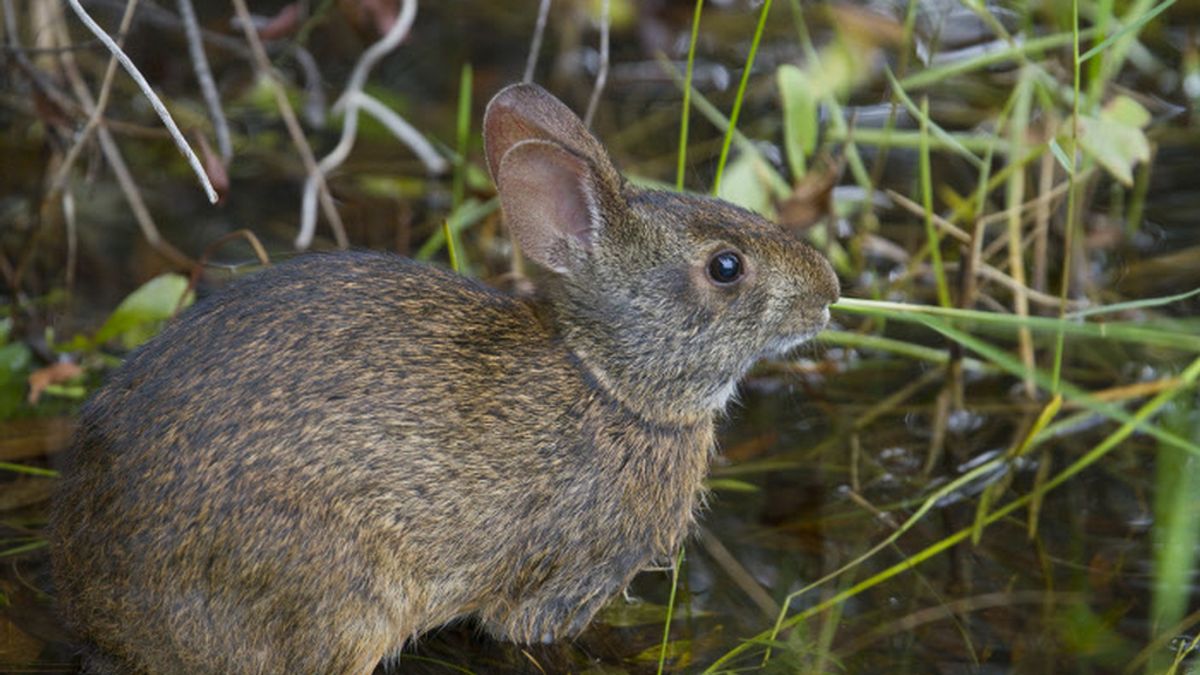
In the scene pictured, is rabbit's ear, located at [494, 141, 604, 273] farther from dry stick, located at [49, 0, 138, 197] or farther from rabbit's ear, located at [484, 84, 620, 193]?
dry stick, located at [49, 0, 138, 197]

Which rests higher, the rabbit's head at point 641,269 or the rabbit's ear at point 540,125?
the rabbit's ear at point 540,125

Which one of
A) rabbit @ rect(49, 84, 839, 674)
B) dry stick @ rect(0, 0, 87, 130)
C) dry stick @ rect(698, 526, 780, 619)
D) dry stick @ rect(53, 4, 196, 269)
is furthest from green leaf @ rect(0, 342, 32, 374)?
dry stick @ rect(698, 526, 780, 619)

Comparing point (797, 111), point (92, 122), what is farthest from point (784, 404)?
point (92, 122)

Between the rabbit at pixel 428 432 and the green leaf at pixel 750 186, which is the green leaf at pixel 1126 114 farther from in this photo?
the rabbit at pixel 428 432

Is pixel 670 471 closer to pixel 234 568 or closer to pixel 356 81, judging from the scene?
pixel 234 568

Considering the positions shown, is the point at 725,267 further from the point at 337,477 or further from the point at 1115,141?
the point at 1115,141

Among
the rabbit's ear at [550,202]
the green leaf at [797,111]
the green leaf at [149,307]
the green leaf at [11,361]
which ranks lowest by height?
the green leaf at [11,361]

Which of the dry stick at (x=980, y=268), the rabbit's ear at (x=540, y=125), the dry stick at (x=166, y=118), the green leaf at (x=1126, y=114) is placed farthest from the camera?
the dry stick at (x=980, y=268)

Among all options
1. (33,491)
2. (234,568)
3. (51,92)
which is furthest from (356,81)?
(234,568)

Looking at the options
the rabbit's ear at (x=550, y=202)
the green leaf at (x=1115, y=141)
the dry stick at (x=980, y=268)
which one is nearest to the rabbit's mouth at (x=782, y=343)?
the rabbit's ear at (x=550, y=202)
